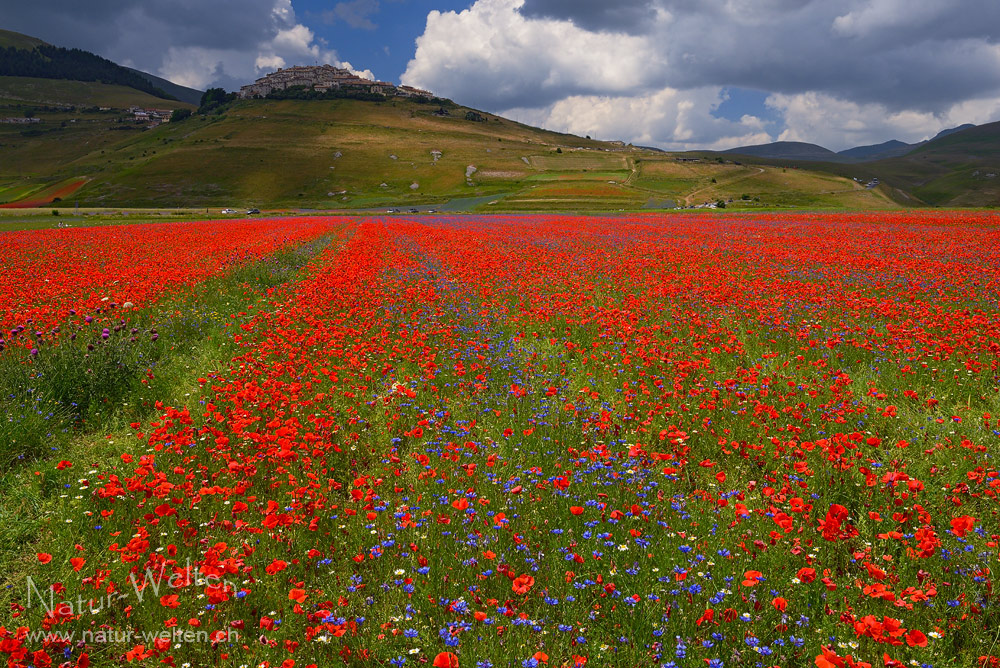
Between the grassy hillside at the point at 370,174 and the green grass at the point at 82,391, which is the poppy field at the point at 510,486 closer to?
the green grass at the point at 82,391

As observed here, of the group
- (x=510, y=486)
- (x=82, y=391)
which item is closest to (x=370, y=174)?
(x=82, y=391)

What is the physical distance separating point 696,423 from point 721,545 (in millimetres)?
2096

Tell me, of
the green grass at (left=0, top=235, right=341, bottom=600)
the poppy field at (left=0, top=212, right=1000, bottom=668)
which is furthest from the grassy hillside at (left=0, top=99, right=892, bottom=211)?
the poppy field at (left=0, top=212, right=1000, bottom=668)

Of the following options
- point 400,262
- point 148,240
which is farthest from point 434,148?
point 400,262

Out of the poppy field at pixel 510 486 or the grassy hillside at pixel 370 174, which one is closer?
the poppy field at pixel 510 486

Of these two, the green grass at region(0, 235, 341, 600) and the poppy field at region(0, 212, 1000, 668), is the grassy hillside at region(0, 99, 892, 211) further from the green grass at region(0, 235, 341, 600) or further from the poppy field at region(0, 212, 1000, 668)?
the poppy field at region(0, 212, 1000, 668)

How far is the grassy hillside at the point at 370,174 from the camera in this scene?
336 feet

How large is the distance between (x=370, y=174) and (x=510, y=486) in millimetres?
135853

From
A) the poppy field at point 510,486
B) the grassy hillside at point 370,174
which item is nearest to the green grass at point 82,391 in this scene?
the poppy field at point 510,486

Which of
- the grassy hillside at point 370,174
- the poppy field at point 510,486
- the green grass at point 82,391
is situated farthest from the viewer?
the grassy hillside at point 370,174

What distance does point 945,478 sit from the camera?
4.36 metres

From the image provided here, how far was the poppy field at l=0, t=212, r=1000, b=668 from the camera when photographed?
9.62ft

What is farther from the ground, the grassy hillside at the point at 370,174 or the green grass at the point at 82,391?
the grassy hillside at the point at 370,174

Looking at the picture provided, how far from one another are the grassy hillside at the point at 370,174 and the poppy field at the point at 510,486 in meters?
69.4
